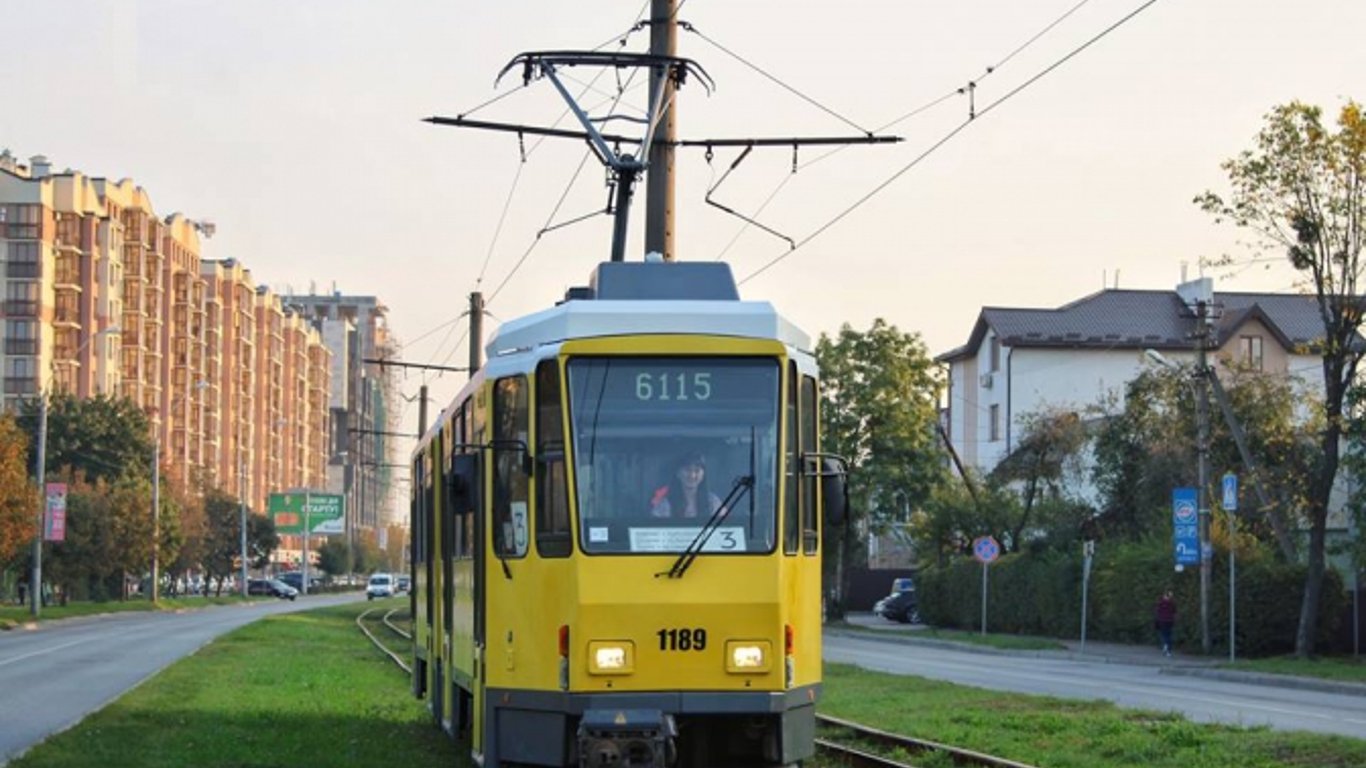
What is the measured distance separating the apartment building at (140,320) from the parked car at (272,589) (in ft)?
19.0

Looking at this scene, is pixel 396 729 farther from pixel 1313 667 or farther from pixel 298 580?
pixel 298 580

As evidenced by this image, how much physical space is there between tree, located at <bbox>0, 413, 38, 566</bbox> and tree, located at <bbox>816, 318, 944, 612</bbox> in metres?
27.6

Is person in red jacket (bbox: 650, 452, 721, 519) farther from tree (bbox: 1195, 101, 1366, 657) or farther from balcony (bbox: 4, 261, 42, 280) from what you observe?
balcony (bbox: 4, 261, 42, 280)

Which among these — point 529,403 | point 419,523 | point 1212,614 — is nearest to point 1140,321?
point 1212,614

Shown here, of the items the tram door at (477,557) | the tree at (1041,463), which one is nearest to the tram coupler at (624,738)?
the tram door at (477,557)

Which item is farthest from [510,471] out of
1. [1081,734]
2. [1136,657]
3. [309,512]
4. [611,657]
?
[309,512]

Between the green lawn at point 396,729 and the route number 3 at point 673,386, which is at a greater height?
the route number 3 at point 673,386

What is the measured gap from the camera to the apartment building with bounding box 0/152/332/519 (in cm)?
12050

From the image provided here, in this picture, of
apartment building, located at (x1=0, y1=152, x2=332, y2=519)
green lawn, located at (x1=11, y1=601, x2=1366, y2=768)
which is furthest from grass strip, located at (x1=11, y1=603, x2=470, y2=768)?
apartment building, located at (x1=0, y1=152, x2=332, y2=519)

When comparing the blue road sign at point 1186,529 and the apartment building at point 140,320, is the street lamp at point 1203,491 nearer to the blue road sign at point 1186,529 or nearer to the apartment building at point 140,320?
the blue road sign at point 1186,529

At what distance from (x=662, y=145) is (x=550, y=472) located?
1167 cm

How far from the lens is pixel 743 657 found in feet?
45.0

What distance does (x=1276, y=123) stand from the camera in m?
41.7

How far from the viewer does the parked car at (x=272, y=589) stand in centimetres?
12794
